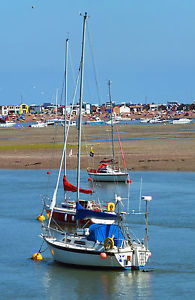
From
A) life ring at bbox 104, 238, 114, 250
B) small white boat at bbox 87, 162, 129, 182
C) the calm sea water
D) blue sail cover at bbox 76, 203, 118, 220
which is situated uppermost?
small white boat at bbox 87, 162, 129, 182

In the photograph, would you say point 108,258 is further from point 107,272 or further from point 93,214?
point 93,214

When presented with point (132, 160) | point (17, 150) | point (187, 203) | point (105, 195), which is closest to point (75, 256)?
point (187, 203)

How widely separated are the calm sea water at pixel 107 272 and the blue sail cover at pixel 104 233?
135 centimetres

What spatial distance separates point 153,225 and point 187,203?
23.6ft

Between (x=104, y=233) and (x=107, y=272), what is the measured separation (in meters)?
1.66

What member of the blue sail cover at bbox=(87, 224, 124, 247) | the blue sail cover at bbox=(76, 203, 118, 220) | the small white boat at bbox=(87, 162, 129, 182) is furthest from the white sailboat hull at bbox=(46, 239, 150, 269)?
the small white boat at bbox=(87, 162, 129, 182)

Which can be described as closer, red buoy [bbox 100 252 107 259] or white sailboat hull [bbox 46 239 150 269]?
red buoy [bbox 100 252 107 259]

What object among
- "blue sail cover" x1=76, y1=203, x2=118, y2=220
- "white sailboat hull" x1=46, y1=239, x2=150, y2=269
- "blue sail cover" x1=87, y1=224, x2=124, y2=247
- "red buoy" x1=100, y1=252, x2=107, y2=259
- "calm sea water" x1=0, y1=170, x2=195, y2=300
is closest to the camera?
"calm sea water" x1=0, y1=170, x2=195, y2=300

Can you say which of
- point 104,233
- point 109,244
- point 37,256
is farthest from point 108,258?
point 37,256

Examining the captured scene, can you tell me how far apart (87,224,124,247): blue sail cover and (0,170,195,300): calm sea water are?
1352mm

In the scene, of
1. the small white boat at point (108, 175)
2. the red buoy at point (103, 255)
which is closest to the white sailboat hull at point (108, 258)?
the red buoy at point (103, 255)

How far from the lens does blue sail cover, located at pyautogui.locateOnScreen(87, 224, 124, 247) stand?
27.3m

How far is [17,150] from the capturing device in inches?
3152

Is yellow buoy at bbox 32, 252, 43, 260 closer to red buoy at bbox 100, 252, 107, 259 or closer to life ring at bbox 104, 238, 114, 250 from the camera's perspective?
red buoy at bbox 100, 252, 107, 259
